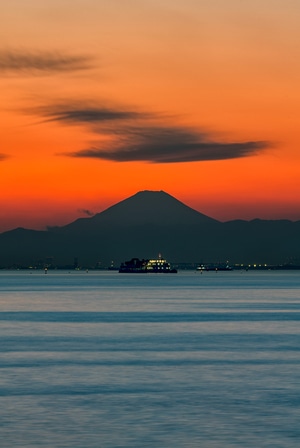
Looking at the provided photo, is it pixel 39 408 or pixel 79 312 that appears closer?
pixel 39 408

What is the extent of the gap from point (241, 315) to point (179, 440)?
76947mm

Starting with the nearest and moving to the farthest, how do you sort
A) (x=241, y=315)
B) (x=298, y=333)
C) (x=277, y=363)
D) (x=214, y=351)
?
(x=277, y=363) < (x=214, y=351) < (x=298, y=333) < (x=241, y=315)

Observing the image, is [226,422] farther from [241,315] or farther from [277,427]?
A: [241,315]

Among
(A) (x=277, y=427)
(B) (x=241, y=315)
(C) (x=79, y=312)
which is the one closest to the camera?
(A) (x=277, y=427)

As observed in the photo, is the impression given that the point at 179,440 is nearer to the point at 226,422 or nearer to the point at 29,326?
the point at 226,422

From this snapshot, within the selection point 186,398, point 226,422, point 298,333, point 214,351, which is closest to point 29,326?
point 298,333

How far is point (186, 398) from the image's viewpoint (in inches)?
1548

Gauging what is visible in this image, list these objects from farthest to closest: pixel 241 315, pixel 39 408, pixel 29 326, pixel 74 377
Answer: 1. pixel 241 315
2. pixel 29 326
3. pixel 74 377
4. pixel 39 408

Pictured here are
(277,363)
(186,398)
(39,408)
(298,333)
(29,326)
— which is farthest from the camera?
(29,326)

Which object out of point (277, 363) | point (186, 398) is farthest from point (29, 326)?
point (186, 398)

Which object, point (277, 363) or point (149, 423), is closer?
point (149, 423)

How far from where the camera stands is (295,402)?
3834 cm

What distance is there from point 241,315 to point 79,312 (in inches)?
792

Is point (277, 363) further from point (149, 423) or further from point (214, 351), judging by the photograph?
point (149, 423)
